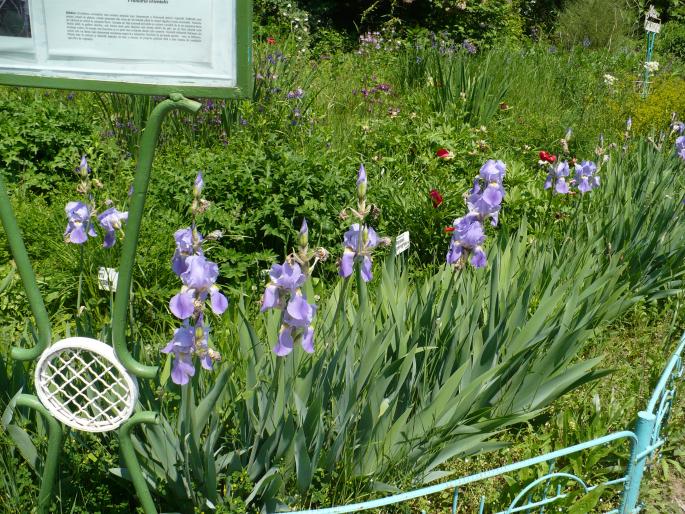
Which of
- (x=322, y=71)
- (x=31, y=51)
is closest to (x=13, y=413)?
(x=31, y=51)

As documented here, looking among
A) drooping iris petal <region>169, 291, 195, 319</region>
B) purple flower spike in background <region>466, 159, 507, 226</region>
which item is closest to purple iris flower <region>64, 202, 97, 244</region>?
drooping iris petal <region>169, 291, 195, 319</region>

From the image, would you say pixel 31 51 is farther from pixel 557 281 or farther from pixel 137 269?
pixel 557 281

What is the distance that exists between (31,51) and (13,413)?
3.27 feet

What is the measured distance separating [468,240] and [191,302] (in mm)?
999

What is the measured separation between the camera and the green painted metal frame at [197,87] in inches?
58.3

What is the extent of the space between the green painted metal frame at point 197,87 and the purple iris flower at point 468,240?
923 millimetres

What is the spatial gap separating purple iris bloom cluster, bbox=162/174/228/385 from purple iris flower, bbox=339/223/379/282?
394 millimetres

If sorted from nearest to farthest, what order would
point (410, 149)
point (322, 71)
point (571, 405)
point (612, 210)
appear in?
1. point (571, 405)
2. point (612, 210)
3. point (410, 149)
4. point (322, 71)

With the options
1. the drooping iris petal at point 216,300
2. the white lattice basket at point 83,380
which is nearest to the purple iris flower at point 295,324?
the drooping iris petal at point 216,300

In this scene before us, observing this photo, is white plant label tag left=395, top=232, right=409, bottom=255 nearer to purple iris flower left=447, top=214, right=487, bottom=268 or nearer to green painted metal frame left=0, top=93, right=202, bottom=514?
purple iris flower left=447, top=214, right=487, bottom=268

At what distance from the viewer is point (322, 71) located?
692cm

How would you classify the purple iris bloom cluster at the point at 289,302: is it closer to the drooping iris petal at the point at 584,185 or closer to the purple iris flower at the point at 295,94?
the drooping iris petal at the point at 584,185

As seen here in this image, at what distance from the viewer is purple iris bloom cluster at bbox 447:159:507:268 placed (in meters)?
2.16

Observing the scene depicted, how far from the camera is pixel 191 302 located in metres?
1.51
